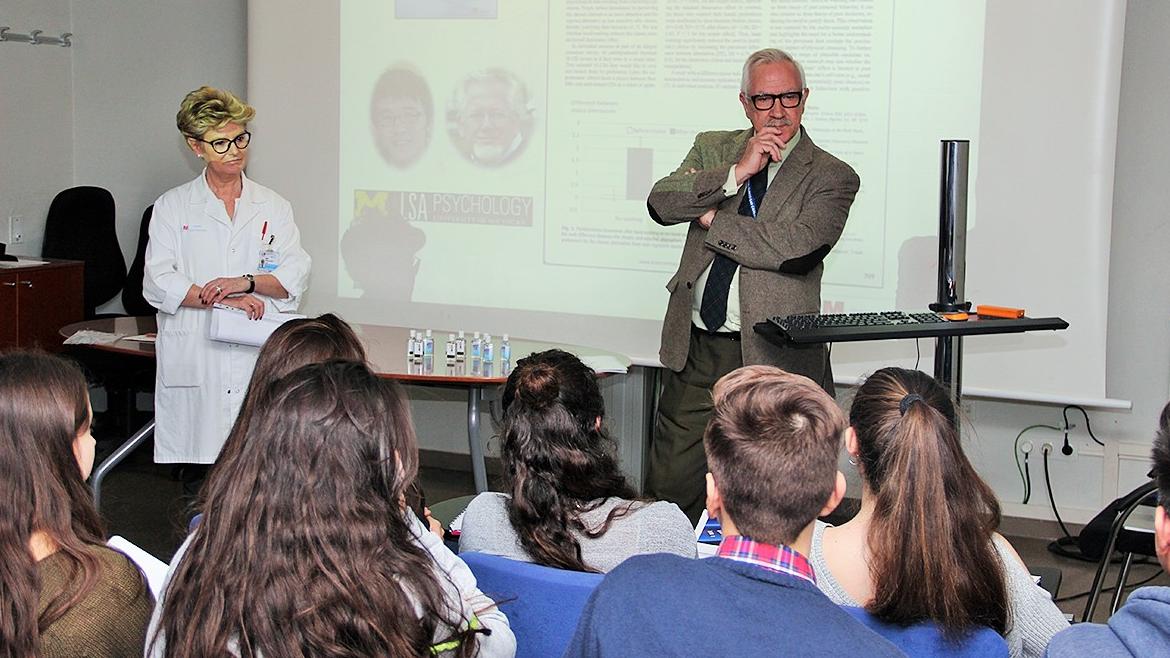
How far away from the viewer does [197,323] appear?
12.5 ft

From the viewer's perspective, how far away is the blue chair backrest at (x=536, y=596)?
5.88ft

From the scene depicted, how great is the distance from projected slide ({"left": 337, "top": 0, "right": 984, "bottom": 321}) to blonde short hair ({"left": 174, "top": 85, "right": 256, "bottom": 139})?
1.34m

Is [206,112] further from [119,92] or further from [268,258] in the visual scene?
[119,92]

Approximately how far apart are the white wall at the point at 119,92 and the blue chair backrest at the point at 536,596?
14.3ft

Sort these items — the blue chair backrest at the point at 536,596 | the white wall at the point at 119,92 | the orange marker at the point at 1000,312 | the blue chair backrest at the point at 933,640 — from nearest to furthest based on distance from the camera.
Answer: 1. the blue chair backrest at the point at 933,640
2. the blue chair backrest at the point at 536,596
3. the orange marker at the point at 1000,312
4. the white wall at the point at 119,92

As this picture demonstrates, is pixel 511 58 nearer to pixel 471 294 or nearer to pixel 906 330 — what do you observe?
pixel 471 294

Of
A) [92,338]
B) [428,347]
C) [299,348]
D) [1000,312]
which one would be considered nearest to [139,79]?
[92,338]

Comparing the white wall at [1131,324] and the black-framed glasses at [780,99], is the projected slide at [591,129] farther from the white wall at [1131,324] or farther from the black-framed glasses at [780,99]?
the black-framed glasses at [780,99]

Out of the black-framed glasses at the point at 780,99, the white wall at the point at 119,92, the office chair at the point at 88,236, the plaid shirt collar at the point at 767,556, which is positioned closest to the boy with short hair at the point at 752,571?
the plaid shirt collar at the point at 767,556

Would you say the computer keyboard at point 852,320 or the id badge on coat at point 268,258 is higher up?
the id badge on coat at point 268,258

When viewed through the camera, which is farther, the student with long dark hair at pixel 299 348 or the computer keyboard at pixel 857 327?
the computer keyboard at pixel 857 327

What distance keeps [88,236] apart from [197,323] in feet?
6.55

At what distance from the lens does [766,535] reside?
1427 mm

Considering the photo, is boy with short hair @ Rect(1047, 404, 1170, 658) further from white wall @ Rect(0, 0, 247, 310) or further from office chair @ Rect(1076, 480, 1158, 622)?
white wall @ Rect(0, 0, 247, 310)
